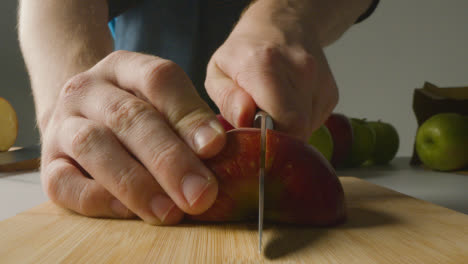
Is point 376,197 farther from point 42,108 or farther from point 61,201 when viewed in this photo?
point 42,108

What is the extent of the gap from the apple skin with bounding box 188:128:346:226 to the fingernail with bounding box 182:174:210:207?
0.16 feet

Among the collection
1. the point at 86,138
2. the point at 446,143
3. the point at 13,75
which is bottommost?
the point at 13,75

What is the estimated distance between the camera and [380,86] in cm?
416

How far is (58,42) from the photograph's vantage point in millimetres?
1013

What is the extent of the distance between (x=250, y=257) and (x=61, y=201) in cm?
42

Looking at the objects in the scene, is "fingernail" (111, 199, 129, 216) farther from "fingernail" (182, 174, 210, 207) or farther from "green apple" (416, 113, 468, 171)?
"green apple" (416, 113, 468, 171)

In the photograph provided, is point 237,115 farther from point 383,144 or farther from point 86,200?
point 383,144

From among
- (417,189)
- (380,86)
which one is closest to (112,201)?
(417,189)

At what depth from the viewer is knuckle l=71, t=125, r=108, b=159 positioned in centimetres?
68

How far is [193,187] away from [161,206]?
72mm

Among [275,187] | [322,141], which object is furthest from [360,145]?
[275,187]

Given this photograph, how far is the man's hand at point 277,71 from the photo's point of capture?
81cm

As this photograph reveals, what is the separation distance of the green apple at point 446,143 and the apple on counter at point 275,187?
1187 mm

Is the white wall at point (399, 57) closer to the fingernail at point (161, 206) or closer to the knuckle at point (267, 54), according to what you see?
the knuckle at point (267, 54)
